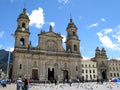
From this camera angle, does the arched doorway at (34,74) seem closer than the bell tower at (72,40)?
Yes

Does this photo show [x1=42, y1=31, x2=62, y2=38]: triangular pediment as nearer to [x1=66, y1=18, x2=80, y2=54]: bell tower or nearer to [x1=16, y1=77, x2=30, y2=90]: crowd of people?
[x1=66, y1=18, x2=80, y2=54]: bell tower

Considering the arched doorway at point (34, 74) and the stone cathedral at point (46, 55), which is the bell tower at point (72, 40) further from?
the arched doorway at point (34, 74)

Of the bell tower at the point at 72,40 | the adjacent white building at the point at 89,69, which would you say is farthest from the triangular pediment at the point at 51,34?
the adjacent white building at the point at 89,69

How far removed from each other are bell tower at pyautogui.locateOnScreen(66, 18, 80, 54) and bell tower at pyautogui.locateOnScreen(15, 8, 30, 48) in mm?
14206

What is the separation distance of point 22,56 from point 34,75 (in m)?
6.32

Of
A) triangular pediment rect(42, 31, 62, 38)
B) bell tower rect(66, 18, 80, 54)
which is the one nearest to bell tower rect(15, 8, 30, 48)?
triangular pediment rect(42, 31, 62, 38)

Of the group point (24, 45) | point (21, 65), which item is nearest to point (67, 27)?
point (24, 45)

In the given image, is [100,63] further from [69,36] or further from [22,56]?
[22,56]

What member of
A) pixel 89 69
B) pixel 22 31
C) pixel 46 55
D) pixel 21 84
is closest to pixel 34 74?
pixel 46 55

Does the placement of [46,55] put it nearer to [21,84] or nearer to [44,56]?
[44,56]

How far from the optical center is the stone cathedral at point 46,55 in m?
49.4

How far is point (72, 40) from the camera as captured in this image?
58.7 m

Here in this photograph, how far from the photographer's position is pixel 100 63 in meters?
72.5

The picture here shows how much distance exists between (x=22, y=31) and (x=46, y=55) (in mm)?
9804
